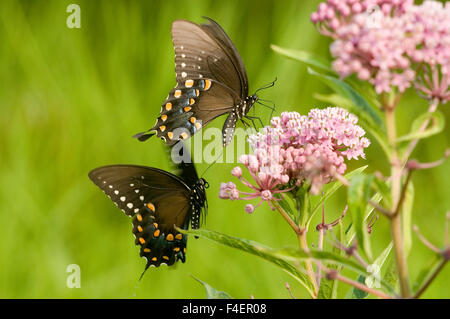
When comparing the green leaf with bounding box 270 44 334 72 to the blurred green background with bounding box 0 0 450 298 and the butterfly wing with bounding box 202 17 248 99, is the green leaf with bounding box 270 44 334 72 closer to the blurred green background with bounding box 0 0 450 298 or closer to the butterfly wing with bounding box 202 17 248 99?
the butterfly wing with bounding box 202 17 248 99

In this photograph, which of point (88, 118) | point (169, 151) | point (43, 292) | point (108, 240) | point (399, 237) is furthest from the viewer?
point (88, 118)

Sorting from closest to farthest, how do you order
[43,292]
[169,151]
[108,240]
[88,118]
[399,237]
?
[399,237] → [169,151] → [43,292] → [108,240] → [88,118]

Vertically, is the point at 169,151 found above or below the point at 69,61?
below

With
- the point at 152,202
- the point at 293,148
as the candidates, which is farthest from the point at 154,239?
the point at 293,148

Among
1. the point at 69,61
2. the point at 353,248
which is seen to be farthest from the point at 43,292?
the point at 353,248

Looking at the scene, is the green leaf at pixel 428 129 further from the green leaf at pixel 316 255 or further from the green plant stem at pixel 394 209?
the green leaf at pixel 316 255

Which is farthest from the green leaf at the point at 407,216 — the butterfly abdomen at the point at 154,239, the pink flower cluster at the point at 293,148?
the butterfly abdomen at the point at 154,239

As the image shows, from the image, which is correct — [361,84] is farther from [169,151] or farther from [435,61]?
[169,151]
